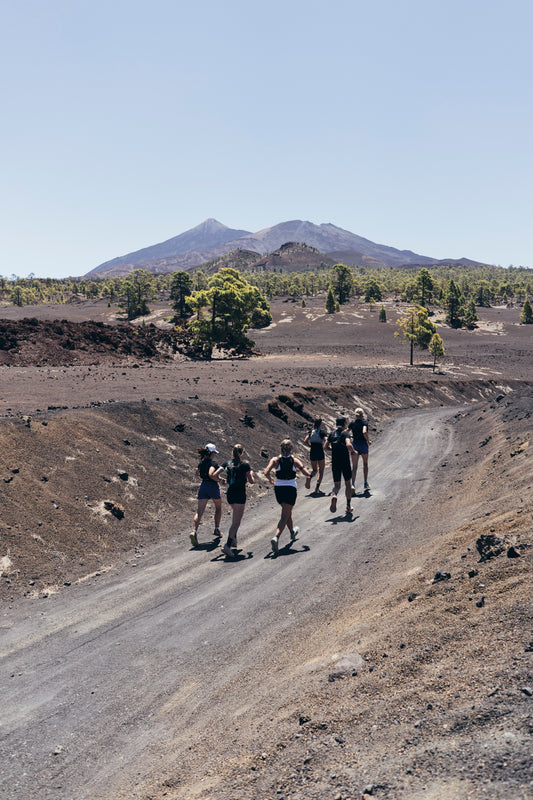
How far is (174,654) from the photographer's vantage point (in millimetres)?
8273

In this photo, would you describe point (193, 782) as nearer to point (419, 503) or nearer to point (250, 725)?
point (250, 725)

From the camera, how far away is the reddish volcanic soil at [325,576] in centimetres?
487

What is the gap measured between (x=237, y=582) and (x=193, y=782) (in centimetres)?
567

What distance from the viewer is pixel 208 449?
13234mm

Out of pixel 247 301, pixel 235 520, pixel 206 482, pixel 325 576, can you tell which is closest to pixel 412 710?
pixel 325 576

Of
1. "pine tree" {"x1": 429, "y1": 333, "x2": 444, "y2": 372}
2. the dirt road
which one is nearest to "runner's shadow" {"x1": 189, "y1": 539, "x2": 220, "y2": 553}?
the dirt road

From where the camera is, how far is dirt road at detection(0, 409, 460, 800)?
594 centimetres

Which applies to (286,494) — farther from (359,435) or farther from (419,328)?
(419,328)

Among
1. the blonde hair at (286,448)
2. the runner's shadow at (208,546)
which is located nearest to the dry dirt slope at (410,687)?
the runner's shadow at (208,546)

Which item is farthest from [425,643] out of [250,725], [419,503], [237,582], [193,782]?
[419,503]

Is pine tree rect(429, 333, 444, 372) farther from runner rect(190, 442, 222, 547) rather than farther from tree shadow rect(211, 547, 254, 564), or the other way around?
tree shadow rect(211, 547, 254, 564)

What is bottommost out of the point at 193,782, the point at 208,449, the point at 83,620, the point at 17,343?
the point at 83,620

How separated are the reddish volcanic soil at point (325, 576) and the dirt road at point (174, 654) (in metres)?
0.09

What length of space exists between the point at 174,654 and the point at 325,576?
3.63 m
